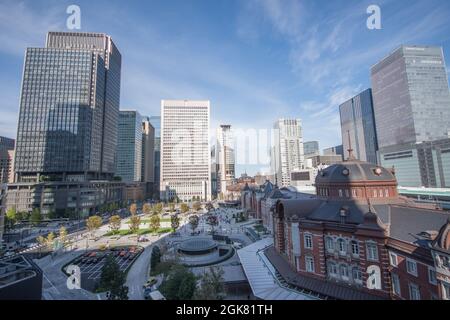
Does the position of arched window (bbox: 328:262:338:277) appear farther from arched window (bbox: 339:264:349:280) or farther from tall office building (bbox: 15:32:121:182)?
tall office building (bbox: 15:32:121:182)

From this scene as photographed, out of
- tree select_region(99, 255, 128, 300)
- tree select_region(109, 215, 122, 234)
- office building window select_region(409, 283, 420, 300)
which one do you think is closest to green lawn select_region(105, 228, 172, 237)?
tree select_region(109, 215, 122, 234)

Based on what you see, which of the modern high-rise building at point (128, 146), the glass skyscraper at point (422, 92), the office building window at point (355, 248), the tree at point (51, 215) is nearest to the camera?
the office building window at point (355, 248)

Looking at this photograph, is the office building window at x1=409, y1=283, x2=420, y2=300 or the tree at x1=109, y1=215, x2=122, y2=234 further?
the tree at x1=109, y1=215, x2=122, y2=234

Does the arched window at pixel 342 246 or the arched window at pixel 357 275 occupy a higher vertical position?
the arched window at pixel 342 246

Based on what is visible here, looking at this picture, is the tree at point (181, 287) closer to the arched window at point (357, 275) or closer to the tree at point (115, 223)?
the arched window at point (357, 275)

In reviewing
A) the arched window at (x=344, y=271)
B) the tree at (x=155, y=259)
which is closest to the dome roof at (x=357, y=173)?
the arched window at (x=344, y=271)

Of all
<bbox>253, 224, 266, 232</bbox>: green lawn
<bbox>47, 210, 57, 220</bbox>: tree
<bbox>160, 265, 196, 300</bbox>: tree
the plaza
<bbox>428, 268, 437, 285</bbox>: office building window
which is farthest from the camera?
<bbox>47, 210, 57, 220</bbox>: tree

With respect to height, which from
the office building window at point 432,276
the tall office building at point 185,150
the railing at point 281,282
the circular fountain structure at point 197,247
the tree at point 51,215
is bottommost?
the circular fountain structure at point 197,247
